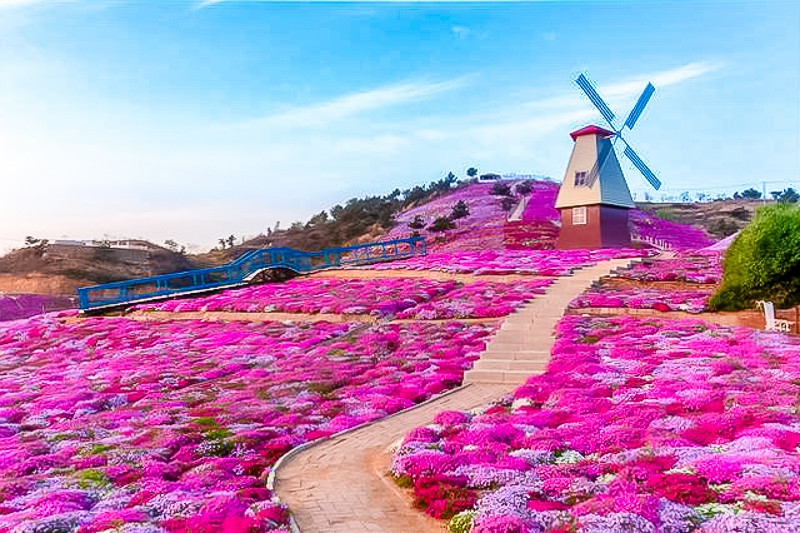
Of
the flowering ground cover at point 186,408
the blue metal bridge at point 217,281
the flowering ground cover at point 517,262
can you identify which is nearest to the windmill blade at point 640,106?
the flowering ground cover at point 517,262

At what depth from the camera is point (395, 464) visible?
500 inches

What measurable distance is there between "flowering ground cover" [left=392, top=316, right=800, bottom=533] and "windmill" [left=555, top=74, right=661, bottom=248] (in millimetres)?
43183

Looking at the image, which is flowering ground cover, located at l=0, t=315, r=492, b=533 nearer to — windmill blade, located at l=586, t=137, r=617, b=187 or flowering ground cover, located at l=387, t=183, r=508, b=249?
windmill blade, located at l=586, t=137, r=617, b=187

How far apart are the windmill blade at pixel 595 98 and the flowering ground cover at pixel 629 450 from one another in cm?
4806

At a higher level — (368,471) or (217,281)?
(217,281)

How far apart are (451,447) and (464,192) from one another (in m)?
99.3

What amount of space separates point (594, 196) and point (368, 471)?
53.9 m

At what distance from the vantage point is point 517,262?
50250 mm

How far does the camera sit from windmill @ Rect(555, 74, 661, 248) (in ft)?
205

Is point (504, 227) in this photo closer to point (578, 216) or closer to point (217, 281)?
point (578, 216)

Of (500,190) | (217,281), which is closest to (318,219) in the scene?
(500,190)

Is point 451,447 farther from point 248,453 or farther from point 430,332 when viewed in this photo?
point 430,332

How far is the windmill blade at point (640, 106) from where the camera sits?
6531 cm

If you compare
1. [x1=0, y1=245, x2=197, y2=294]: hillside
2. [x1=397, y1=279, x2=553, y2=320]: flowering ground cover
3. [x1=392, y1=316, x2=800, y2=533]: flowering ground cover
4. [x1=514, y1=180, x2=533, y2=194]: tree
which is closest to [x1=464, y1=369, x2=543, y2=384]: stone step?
[x1=392, y1=316, x2=800, y2=533]: flowering ground cover
